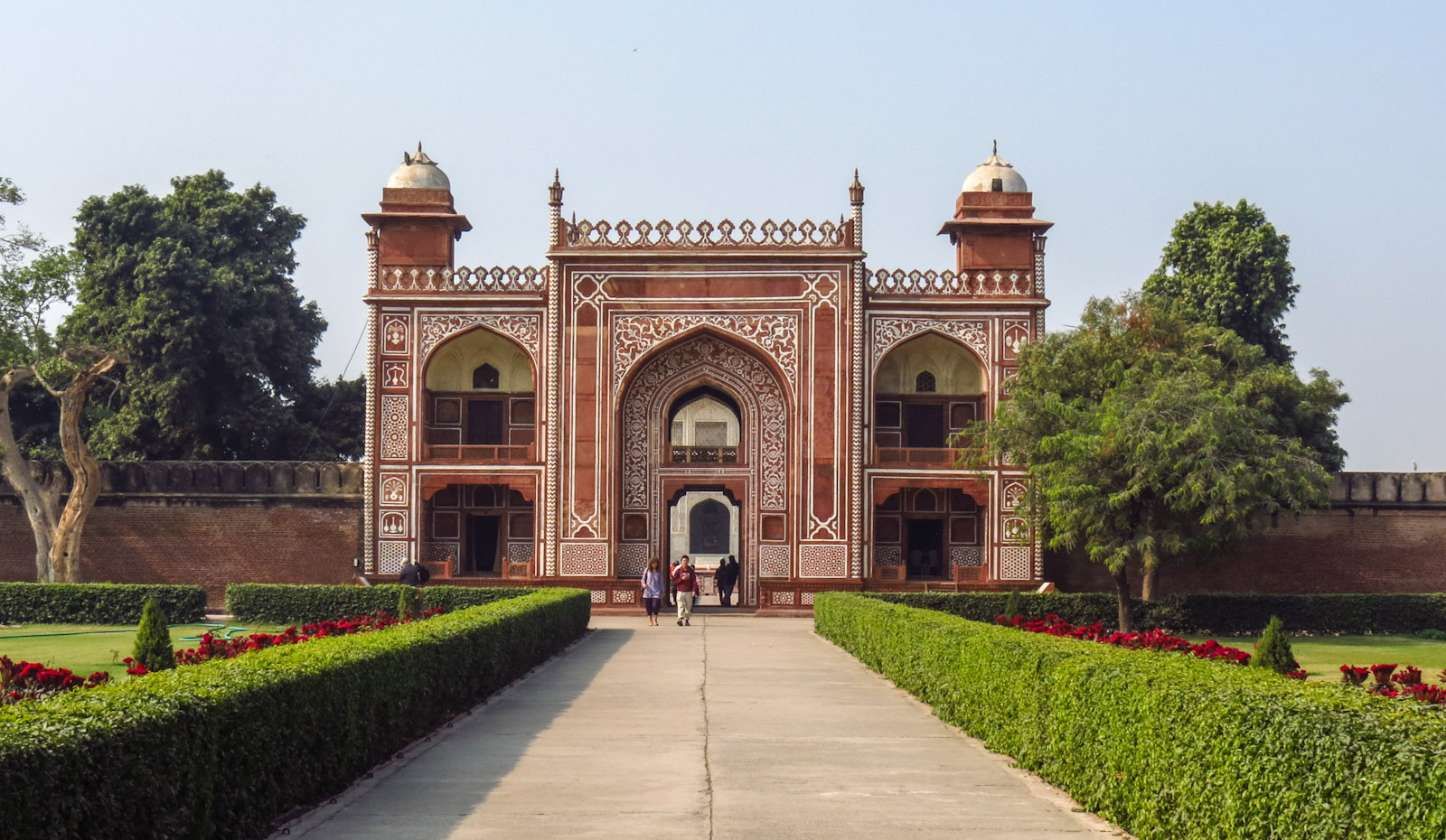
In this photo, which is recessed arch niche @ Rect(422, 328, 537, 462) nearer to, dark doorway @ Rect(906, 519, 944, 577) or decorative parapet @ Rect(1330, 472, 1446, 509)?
dark doorway @ Rect(906, 519, 944, 577)

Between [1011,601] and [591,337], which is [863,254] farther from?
[1011,601]

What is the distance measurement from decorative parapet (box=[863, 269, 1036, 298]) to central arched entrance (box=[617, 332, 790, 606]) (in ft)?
9.48

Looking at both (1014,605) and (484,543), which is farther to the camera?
(484,543)

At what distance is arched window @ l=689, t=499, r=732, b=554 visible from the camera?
49656 mm

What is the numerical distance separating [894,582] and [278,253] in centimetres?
1726

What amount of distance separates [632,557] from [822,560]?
3498 millimetres

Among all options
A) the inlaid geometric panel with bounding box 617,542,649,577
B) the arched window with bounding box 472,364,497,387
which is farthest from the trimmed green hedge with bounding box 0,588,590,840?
the arched window with bounding box 472,364,497,387

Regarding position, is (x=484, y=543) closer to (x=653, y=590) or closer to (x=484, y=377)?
(x=484, y=377)

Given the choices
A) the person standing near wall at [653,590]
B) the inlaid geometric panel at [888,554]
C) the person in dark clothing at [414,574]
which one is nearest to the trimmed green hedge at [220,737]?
the person standing near wall at [653,590]

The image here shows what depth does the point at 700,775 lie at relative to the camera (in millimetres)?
8633

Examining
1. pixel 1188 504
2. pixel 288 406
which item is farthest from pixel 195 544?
pixel 1188 504

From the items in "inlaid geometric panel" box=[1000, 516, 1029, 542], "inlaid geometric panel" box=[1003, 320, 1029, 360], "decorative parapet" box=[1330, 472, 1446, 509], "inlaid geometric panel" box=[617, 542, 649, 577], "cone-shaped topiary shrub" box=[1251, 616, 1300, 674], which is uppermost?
"inlaid geometric panel" box=[1003, 320, 1029, 360]

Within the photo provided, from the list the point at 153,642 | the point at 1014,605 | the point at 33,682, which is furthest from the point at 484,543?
the point at 33,682

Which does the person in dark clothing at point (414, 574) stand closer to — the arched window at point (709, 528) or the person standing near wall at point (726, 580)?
the person standing near wall at point (726, 580)
